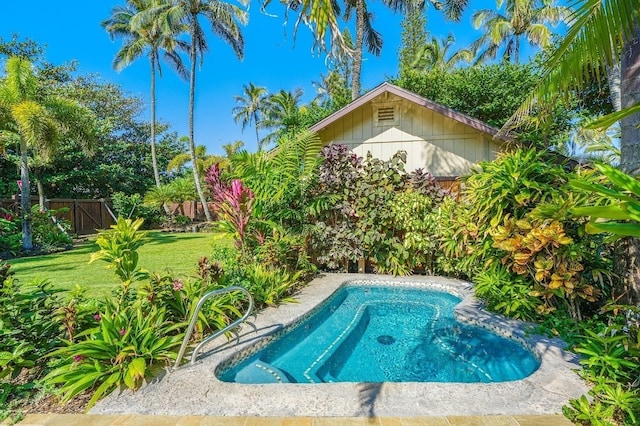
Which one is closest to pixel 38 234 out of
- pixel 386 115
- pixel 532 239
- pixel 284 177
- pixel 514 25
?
pixel 284 177

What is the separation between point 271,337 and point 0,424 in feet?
8.39

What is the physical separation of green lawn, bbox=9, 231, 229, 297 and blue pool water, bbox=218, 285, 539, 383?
3079 millimetres

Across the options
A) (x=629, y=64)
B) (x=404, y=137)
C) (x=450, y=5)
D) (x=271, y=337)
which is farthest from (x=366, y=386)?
(x=450, y=5)

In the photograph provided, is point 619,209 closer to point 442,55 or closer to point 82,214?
point 82,214

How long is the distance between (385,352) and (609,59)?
3933 mm

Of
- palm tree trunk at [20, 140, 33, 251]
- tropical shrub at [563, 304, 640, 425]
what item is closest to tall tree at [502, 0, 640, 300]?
tropical shrub at [563, 304, 640, 425]

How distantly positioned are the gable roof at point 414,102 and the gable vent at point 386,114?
0.61 meters

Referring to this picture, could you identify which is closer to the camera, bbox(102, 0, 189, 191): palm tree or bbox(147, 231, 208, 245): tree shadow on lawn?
bbox(147, 231, 208, 245): tree shadow on lawn

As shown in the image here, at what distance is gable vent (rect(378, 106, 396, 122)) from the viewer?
934cm

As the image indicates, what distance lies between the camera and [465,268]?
20.2 feet

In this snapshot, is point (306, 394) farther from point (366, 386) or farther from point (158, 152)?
point (158, 152)

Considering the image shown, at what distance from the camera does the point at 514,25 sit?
1997 cm

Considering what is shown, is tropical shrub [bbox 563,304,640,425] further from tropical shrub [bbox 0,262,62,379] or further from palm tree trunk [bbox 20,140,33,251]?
palm tree trunk [bbox 20,140,33,251]

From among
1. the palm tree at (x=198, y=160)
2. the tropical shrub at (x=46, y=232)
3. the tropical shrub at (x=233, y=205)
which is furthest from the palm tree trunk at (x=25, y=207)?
the palm tree at (x=198, y=160)
